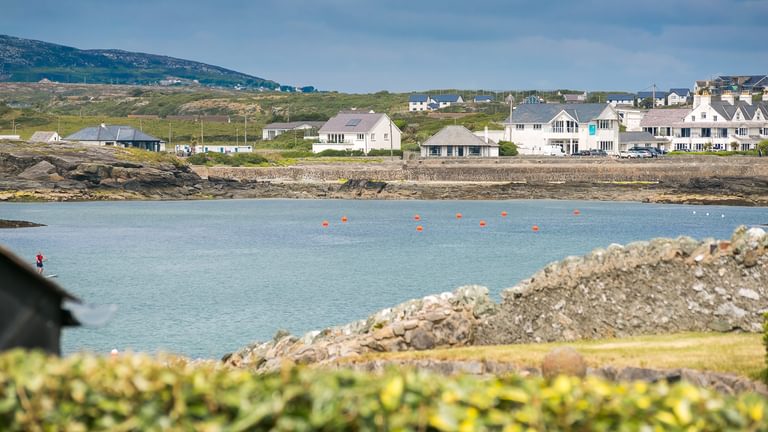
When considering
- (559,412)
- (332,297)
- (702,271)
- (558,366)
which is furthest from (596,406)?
(332,297)

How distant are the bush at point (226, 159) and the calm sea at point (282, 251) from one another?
14.4 metres

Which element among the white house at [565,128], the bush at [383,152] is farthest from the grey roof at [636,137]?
the bush at [383,152]

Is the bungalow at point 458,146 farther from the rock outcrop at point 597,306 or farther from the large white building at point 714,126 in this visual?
the rock outcrop at point 597,306

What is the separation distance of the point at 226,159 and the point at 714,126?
192ft

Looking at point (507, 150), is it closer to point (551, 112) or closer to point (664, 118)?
point (551, 112)

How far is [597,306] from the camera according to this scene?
22031 millimetres

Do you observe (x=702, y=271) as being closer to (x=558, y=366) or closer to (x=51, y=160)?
(x=558, y=366)

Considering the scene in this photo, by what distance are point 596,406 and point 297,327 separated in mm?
25527

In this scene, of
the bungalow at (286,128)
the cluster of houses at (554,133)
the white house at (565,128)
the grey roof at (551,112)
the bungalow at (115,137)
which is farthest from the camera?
the bungalow at (286,128)

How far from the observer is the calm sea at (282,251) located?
35.8m

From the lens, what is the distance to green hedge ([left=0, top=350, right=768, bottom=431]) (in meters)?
8.35

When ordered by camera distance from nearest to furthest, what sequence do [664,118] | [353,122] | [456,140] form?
1. [456,140]
2. [353,122]
3. [664,118]

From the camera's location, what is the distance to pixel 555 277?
74.0 feet

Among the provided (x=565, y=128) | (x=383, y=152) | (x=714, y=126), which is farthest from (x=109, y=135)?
(x=714, y=126)
